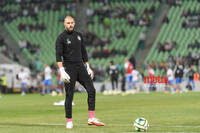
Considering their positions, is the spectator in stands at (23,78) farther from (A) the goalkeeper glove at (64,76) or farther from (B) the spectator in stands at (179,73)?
(A) the goalkeeper glove at (64,76)

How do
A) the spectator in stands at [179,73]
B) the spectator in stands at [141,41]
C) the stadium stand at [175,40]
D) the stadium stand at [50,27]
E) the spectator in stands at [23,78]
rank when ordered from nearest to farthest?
the spectator in stands at [179,73] → the spectator in stands at [23,78] → the stadium stand at [175,40] → the stadium stand at [50,27] → the spectator in stands at [141,41]

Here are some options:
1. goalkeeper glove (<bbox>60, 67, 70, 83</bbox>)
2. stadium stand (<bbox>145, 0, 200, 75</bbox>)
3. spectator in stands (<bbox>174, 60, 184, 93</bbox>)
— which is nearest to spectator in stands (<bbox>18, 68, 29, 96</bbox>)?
stadium stand (<bbox>145, 0, 200, 75</bbox>)

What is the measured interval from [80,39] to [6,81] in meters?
30.0

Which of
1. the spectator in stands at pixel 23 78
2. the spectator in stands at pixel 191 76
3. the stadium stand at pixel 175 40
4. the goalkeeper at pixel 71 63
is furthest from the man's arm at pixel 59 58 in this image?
the stadium stand at pixel 175 40

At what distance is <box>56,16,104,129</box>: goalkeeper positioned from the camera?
11.7 metres

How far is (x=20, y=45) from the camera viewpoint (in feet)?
155

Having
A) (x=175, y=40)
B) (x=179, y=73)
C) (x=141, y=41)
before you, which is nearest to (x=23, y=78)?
(x=179, y=73)

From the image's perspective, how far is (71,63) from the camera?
11.9 meters

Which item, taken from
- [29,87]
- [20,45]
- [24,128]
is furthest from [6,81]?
[24,128]

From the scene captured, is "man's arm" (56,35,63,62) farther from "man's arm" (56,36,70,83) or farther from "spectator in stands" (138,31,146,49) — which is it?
"spectator in stands" (138,31,146,49)

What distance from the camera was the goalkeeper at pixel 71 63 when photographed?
11703mm

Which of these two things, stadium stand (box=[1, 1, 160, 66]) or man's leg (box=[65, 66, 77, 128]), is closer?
man's leg (box=[65, 66, 77, 128])

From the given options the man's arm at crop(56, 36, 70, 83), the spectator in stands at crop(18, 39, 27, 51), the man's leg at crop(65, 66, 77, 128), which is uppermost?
the spectator in stands at crop(18, 39, 27, 51)

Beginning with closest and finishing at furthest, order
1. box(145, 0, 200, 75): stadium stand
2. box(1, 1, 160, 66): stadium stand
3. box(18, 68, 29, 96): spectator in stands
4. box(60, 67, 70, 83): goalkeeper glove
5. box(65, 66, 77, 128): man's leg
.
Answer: box(60, 67, 70, 83): goalkeeper glove < box(65, 66, 77, 128): man's leg < box(18, 68, 29, 96): spectator in stands < box(145, 0, 200, 75): stadium stand < box(1, 1, 160, 66): stadium stand
